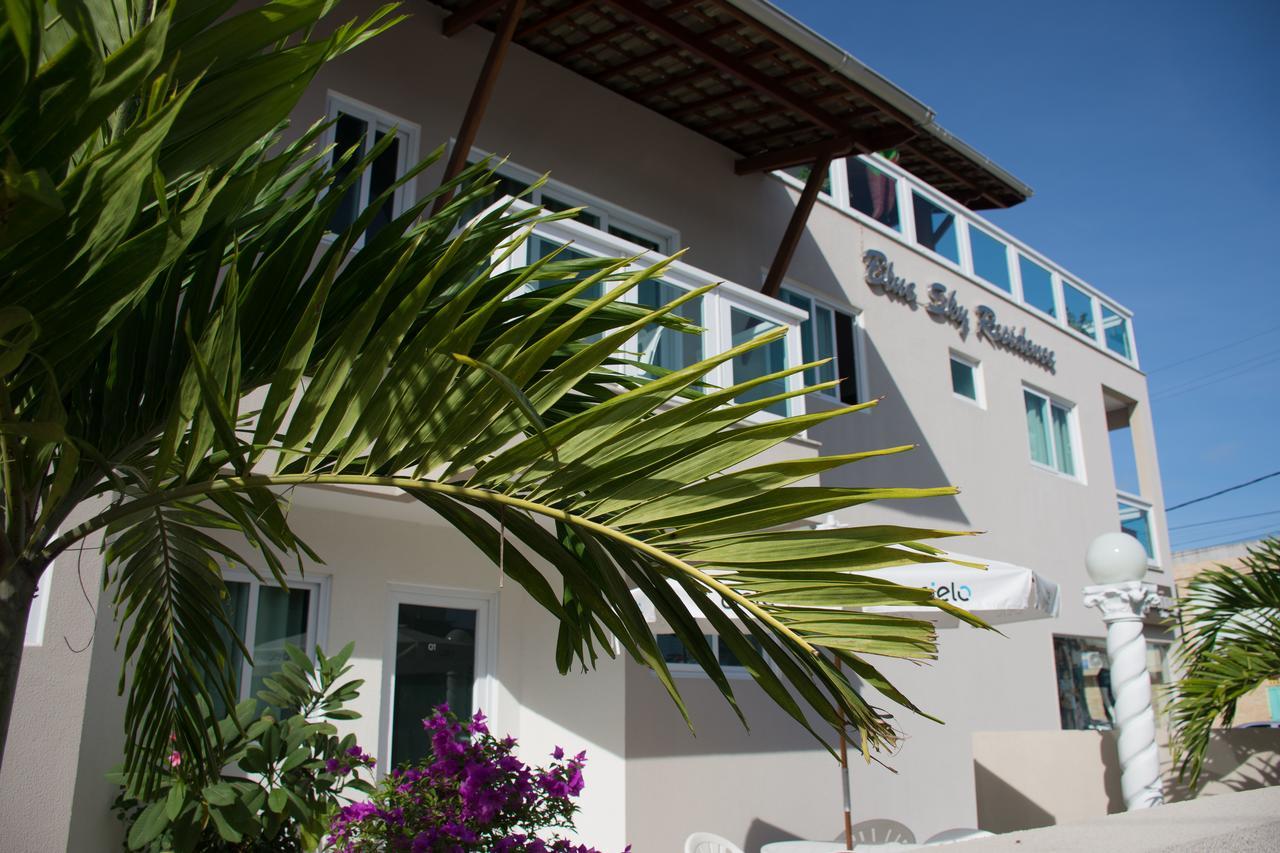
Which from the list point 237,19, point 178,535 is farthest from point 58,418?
point 178,535

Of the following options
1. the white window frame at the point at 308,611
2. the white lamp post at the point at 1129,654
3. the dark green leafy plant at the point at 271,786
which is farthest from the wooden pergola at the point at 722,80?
the white lamp post at the point at 1129,654

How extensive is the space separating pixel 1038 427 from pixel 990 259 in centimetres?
287

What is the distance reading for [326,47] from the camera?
6.44 feet

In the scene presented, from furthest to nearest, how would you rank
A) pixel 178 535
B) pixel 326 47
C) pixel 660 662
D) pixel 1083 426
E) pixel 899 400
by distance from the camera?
1. pixel 1083 426
2. pixel 899 400
3. pixel 178 535
4. pixel 660 662
5. pixel 326 47

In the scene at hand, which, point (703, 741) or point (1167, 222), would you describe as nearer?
point (703, 741)

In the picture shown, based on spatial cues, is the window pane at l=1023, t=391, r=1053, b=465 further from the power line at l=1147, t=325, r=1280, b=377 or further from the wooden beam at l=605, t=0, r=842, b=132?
the power line at l=1147, t=325, r=1280, b=377

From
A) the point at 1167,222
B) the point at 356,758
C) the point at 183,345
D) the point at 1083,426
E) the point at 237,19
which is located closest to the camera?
the point at 237,19

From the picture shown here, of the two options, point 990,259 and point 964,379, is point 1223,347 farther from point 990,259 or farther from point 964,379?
point 964,379

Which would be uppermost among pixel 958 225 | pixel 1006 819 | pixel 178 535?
pixel 958 225

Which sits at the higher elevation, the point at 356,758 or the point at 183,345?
the point at 183,345

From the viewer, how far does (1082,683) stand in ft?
52.7

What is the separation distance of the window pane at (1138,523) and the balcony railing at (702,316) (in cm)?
1134

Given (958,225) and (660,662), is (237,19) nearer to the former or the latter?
(660,662)

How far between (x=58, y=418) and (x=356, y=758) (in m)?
4.92
